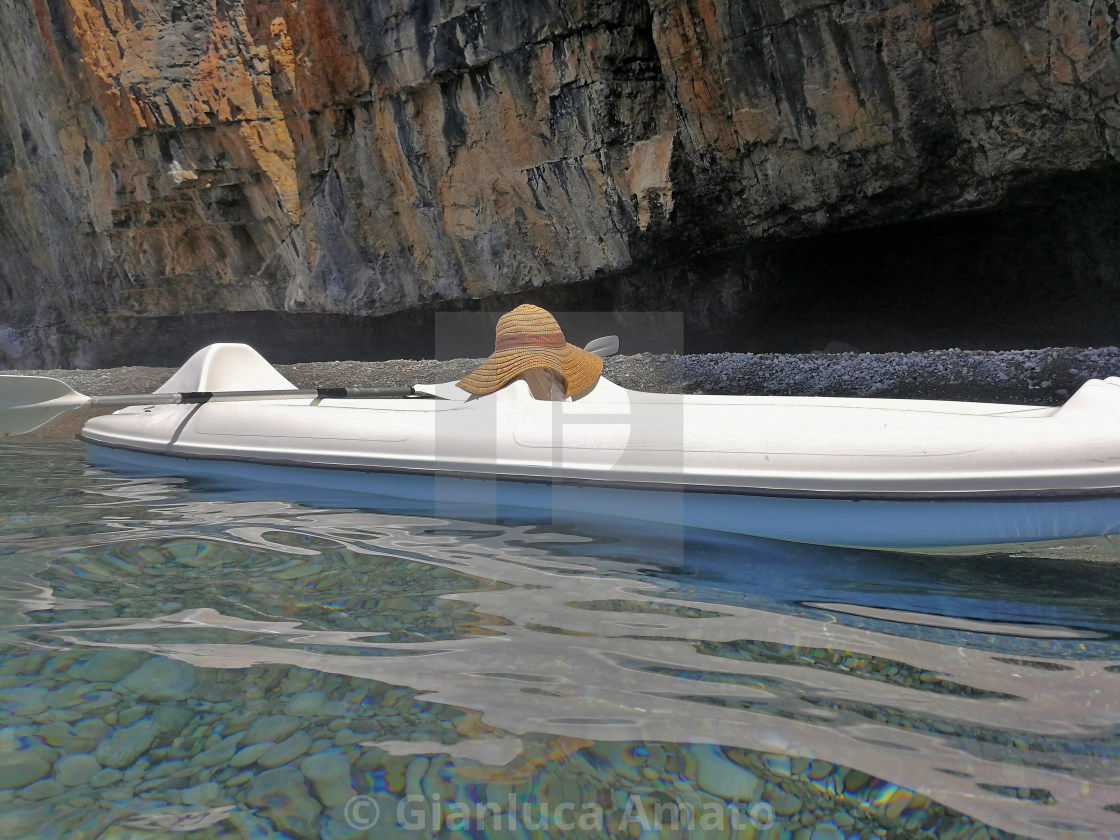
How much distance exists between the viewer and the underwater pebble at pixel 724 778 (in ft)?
4.23

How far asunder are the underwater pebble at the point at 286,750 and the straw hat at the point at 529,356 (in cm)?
227

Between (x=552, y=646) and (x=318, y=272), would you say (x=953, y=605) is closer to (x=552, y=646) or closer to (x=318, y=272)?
(x=552, y=646)

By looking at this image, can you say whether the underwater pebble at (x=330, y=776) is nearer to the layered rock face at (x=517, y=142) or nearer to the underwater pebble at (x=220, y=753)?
the underwater pebble at (x=220, y=753)

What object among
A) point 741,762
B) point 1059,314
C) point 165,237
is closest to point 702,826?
point 741,762

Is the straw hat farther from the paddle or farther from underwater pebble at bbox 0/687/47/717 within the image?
underwater pebble at bbox 0/687/47/717

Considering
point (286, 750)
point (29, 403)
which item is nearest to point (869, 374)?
point (286, 750)

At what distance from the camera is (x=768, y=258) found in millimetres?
9188

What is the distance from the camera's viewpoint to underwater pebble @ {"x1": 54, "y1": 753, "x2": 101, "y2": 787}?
1.31 m

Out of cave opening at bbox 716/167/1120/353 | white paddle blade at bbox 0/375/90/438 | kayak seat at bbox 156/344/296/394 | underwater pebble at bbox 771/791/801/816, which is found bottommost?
underwater pebble at bbox 771/791/801/816

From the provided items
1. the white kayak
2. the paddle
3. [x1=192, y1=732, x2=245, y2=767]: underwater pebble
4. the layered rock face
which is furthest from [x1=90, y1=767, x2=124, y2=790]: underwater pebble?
the layered rock face

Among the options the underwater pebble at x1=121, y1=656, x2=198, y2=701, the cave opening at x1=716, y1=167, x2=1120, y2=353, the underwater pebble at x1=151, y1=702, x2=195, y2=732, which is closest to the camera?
the underwater pebble at x1=151, y1=702, x2=195, y2=732

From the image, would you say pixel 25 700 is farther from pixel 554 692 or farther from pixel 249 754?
pixel 554 692

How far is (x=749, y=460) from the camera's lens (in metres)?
2.70

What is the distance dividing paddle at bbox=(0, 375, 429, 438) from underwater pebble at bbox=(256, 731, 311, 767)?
3128 mm
